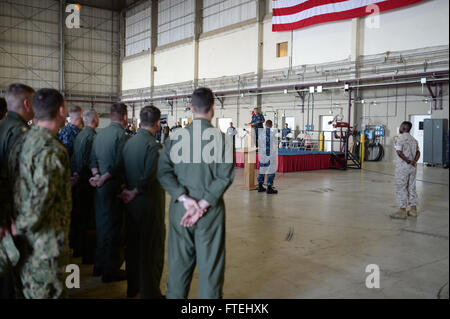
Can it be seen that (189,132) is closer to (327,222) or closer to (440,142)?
(327,222)

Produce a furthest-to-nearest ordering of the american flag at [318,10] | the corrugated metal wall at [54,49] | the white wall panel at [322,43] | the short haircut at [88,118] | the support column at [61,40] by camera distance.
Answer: the support column at [61,40] < the corrugated metal wall at [54,49] < the white wall panel at [322,43] < the american flag at [318,10] < the short haircut at [88,118]

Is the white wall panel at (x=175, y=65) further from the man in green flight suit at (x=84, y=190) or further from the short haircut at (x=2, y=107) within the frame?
the short haircut at (x=2, y=107)

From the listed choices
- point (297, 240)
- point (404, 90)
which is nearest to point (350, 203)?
point (297, 240)

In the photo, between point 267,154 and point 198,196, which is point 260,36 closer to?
point 267,154

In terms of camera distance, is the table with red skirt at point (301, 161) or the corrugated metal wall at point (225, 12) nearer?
the table with red skirt at point (301, 161)

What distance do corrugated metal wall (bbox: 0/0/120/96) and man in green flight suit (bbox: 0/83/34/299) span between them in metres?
28.2

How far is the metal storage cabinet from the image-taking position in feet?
46.3

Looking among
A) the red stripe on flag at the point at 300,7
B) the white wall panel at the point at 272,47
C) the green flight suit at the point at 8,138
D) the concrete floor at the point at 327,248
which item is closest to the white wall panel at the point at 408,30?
the red stripe on flag at the point at 300,7

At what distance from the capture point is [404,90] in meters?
15.8

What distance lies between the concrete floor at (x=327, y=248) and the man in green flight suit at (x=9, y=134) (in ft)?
2.31

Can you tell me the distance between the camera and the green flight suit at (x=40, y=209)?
2217 mm

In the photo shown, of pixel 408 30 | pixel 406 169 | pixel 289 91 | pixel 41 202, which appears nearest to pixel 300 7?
pixel 289 91

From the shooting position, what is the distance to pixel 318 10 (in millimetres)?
16750

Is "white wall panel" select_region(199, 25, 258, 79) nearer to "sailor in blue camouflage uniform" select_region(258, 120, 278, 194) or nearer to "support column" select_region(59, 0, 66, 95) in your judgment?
"support column" select_region(59, 0, 66, 95)
